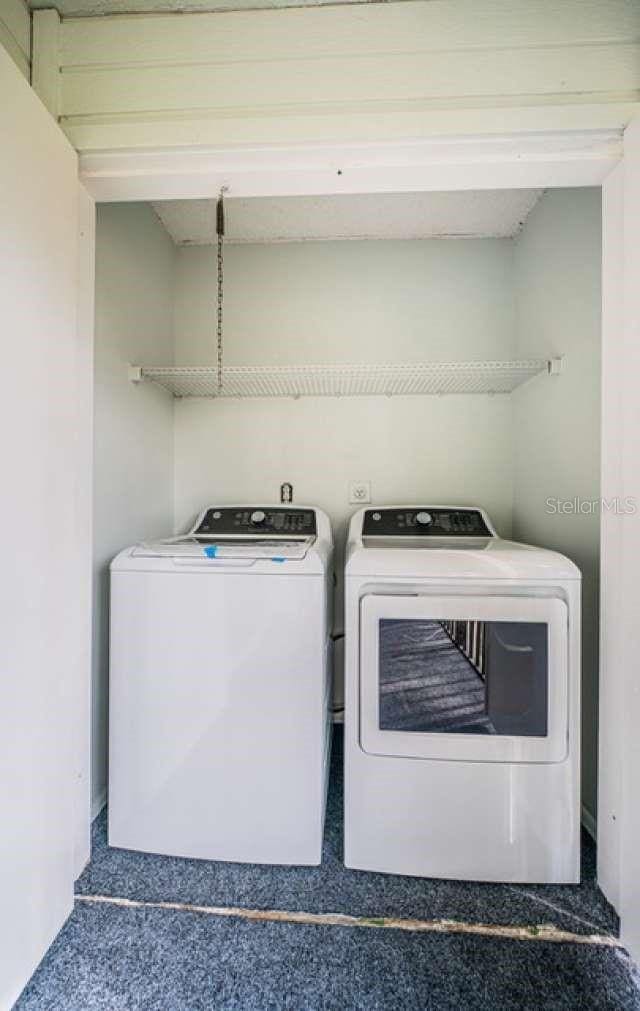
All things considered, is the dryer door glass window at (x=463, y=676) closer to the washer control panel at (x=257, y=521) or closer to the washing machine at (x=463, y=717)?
the washing machine at (x=463, y=717)

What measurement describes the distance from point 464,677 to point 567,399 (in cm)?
109

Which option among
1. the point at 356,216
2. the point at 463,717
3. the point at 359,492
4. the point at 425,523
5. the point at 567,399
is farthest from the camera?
the point at 359,492

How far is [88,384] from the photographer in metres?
1.23

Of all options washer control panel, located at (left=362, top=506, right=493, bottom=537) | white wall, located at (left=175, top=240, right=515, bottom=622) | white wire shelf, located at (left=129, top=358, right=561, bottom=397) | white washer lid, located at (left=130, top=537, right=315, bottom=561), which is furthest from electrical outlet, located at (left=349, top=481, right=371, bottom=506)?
white washer lid, located at (left=130, top=537, right=315, bottom=561)

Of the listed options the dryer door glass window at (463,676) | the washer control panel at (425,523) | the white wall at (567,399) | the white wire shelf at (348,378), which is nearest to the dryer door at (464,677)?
the dryer door glass window at (463,676)

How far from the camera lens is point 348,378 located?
1819 mm

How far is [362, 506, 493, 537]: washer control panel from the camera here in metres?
1.80

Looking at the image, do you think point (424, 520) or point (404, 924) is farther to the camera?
point (424, 520)

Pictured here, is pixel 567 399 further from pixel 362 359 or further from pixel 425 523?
pixel 362 359

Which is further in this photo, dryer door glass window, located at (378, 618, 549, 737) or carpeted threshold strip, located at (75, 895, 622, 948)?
dryer door glass window, located at (378, 618, 549, 737)

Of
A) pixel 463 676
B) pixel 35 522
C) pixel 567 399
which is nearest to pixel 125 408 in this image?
pixel 35 522

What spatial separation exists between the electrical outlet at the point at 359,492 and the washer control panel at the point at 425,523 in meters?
0.21

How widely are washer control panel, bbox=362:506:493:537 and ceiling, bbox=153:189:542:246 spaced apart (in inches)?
53.9

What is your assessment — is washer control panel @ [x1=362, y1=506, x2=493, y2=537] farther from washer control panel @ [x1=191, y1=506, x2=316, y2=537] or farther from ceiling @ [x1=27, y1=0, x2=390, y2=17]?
ceiling @ [x1=27, y1=0, x2=390, y2=17]
